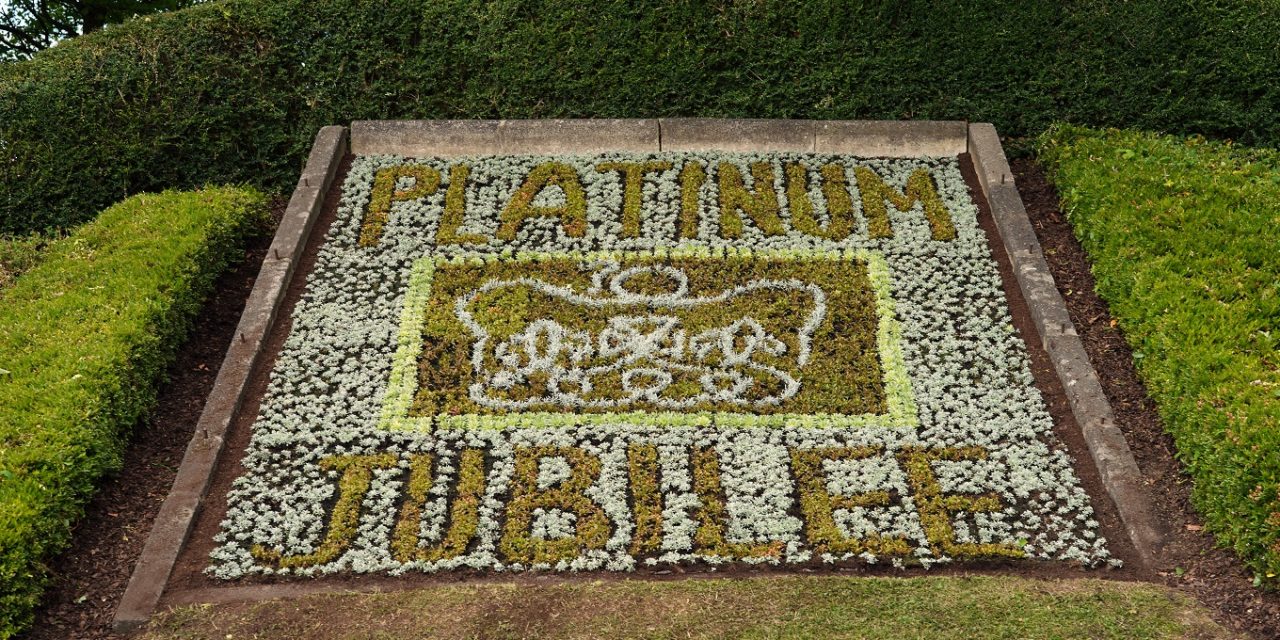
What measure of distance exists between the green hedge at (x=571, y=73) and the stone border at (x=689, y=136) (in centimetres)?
29

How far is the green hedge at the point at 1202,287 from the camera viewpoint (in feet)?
28.8

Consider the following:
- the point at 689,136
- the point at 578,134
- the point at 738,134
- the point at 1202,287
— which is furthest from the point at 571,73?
the point at 1202,287

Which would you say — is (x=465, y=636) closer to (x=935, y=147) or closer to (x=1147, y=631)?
(x=1147, y=631)

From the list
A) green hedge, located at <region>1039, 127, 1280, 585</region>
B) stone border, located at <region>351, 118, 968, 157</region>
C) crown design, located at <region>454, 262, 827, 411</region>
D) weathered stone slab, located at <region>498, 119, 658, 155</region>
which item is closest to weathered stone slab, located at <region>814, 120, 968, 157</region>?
stone border, located at <region>351, 118, 968, 157</region>

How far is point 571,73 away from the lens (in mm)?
13766

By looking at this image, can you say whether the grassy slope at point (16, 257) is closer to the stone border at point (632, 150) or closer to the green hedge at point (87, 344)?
the green hedge at point (87, 344)

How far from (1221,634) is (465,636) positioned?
4.18 m

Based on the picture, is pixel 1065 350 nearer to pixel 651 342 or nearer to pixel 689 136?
pixel 651 342

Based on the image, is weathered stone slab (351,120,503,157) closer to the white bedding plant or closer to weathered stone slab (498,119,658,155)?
weathered stone slab (498,119,658,155)

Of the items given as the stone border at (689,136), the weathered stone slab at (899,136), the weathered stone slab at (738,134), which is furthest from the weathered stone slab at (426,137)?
the weathered stone slab at (899,136)

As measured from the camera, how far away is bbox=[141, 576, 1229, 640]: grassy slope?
8.35m

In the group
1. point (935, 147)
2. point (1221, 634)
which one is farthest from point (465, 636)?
point (935, 147)

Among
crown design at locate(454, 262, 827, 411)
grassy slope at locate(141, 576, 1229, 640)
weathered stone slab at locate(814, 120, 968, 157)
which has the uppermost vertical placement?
weathered stone slab at locate(814, 120, 968, 157)

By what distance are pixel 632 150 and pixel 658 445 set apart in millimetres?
4248
